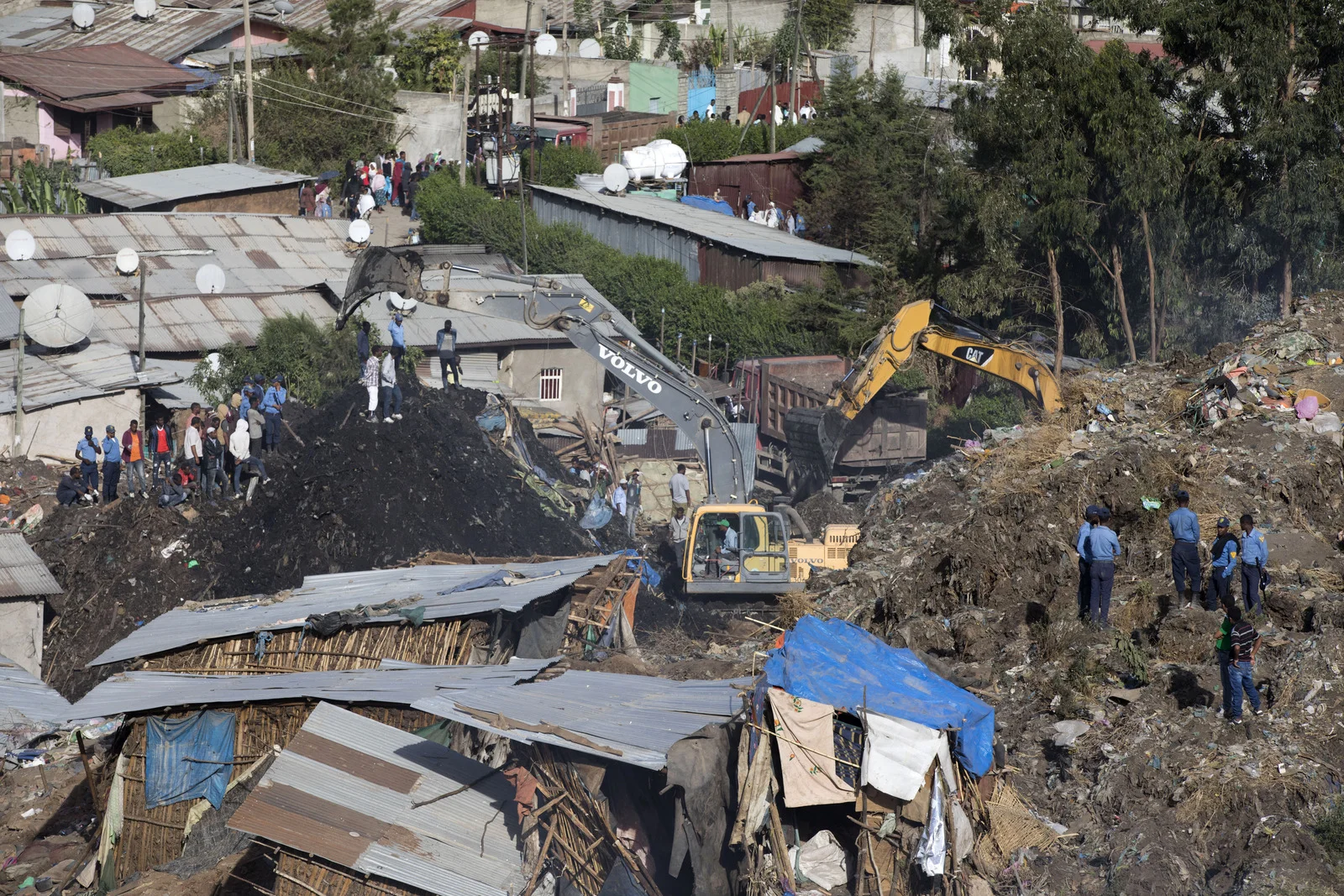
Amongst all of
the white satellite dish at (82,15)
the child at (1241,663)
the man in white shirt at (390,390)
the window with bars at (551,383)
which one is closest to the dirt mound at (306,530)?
the man in white shirt at (390,390)

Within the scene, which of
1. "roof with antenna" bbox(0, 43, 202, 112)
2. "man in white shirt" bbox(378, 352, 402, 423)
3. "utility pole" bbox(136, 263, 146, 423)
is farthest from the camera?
"roof with antenna" bbox(0, 43, 202, 112)

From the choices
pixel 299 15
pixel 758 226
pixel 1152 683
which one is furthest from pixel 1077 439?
pixel 299 15

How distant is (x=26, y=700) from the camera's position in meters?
13.4

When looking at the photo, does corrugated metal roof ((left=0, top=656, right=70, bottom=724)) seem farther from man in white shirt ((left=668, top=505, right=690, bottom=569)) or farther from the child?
the child

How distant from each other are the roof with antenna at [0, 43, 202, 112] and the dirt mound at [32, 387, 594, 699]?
996 inches

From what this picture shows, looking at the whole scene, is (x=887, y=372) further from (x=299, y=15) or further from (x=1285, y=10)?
(x=299, y=15)

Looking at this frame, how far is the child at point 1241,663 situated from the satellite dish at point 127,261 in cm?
2359

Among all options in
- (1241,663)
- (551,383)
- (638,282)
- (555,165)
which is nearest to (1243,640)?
(1241,663)

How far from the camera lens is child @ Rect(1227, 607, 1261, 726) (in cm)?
1120

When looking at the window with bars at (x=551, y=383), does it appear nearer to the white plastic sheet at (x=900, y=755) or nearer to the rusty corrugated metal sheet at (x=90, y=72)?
the white plastic sheet at (x=900, y=755)

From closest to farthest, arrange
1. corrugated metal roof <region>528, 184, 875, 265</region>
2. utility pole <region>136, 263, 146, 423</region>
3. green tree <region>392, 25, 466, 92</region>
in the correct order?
utility pole <region>136, 263, 146, 423</region> < corrugated metal roof <region>528, 184, 875, 265</region> < green tree <region>392, 25, 466, 92</region>

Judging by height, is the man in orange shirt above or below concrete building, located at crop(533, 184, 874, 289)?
below

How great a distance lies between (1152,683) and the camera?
12625 mm

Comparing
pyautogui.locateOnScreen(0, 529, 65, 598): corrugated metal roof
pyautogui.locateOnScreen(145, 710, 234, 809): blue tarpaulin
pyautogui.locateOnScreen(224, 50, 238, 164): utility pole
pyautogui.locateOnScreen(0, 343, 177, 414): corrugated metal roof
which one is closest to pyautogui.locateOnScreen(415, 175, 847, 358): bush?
pyautogui.locateOnScreen(224, 50, 238, 164): utility pole
